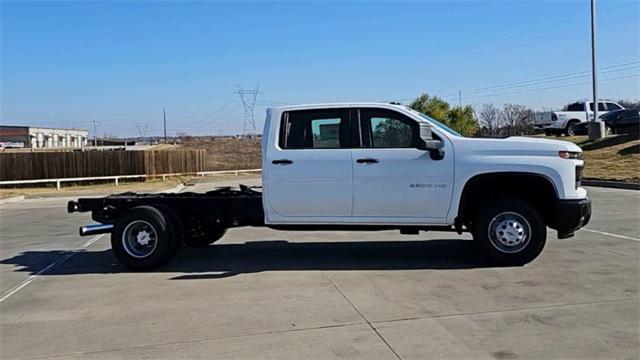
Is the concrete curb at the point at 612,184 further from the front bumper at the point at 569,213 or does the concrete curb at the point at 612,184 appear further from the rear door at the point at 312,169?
the rear door at the point at 312,169

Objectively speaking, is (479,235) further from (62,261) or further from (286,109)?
(62,261)

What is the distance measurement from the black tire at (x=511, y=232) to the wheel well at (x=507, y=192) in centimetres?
19

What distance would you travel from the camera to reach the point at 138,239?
8.43 m

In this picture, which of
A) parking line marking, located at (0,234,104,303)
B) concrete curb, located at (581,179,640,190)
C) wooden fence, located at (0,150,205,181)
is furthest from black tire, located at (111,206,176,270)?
wooden fence, located at (0,150,205,181)

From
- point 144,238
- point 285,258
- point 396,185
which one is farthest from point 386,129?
point 144,238

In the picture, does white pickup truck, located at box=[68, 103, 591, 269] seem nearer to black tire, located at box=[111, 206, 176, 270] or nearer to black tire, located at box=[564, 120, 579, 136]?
black tire, located at box=[111, 206, 176, 270]

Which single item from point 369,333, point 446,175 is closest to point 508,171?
point 446,175

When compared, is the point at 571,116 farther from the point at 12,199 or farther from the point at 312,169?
the point at 312,169

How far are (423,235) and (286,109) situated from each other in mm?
3966

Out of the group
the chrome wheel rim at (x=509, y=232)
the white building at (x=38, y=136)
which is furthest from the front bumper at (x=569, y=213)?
the white building at (x=38, y=136)

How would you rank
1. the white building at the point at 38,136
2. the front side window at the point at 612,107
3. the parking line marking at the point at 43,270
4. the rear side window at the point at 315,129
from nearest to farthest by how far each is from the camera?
1. the parking line marking at the point at 43,270
2. the rear side window at the point at 315,129
3. the front side window at the point at 612,107
4. the white building at the point at 38,136

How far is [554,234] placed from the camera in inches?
419

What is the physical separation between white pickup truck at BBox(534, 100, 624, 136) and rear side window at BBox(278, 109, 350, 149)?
93.8ft

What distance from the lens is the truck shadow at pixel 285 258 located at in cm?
823
